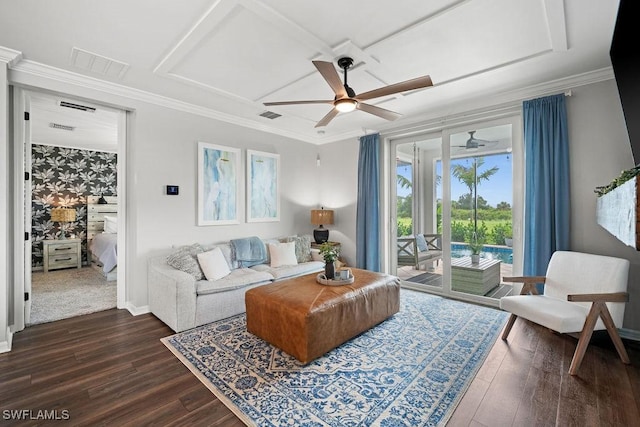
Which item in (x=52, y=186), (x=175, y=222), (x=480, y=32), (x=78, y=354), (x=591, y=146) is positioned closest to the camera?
(x=480, y=32)

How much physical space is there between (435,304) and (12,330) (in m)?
4.90

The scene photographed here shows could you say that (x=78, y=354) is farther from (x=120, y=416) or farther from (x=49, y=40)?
(x=49, y=40)

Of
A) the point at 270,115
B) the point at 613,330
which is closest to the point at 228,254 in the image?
the point at 270,115

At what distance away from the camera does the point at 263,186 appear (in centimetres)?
498

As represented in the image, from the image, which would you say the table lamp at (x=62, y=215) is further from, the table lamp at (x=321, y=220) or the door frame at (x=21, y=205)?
the table lamp at (x=321, y=220)

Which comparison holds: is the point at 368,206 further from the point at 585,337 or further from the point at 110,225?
the point at 110,225

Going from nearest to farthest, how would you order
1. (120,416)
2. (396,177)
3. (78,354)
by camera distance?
1. (120,416)
2. (78,354)
3. (396,177)

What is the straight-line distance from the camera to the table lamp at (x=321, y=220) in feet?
17.8

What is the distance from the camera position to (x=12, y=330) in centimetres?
301

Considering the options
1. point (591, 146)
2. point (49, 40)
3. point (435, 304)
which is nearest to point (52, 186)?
point (49, 40)

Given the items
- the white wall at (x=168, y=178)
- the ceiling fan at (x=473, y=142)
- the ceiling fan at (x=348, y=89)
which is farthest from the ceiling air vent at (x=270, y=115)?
the ceiling fan at (x=473, y=142)

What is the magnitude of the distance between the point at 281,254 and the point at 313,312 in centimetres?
209

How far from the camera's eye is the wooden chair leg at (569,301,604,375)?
226 cm
